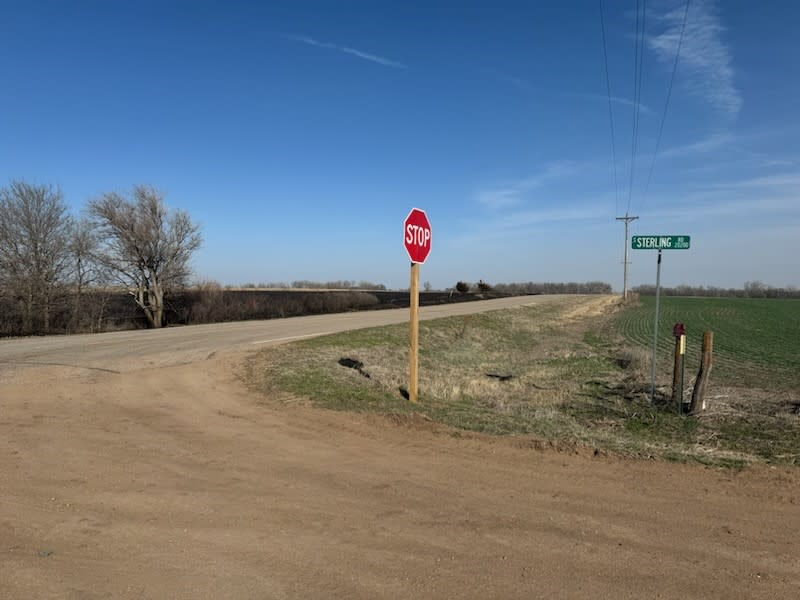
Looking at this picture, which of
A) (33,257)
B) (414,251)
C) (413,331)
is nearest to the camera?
(414,251)

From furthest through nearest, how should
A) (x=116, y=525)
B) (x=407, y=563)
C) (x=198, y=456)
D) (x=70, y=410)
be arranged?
(x=70, y=410)
(x=198, y=456)
(x=116, y=525)
(x=407, y=563)

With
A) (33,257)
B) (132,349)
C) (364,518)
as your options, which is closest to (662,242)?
(364,518)

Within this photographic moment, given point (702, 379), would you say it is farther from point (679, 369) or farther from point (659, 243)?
point (659, 243)

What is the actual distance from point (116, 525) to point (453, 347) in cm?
1732

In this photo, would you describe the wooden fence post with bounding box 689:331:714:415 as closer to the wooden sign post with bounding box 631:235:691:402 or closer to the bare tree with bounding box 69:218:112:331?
the wooden sign post with bounding box 631:235:691:402

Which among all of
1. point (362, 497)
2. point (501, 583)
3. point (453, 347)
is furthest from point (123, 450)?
point (453, 347)

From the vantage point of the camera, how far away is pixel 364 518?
4309mm

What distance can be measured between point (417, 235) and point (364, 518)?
5453 mm

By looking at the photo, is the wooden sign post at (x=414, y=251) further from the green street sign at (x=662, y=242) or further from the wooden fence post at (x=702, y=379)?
the wooden fence post at (x=702, y=379)

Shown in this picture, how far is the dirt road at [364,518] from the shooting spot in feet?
11.2

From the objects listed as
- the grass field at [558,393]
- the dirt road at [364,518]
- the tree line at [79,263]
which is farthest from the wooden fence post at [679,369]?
the tree line at [79,263]

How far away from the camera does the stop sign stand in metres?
8.68

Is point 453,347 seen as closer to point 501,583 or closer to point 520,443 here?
point 520,443

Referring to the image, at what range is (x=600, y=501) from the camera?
15.5 feet
